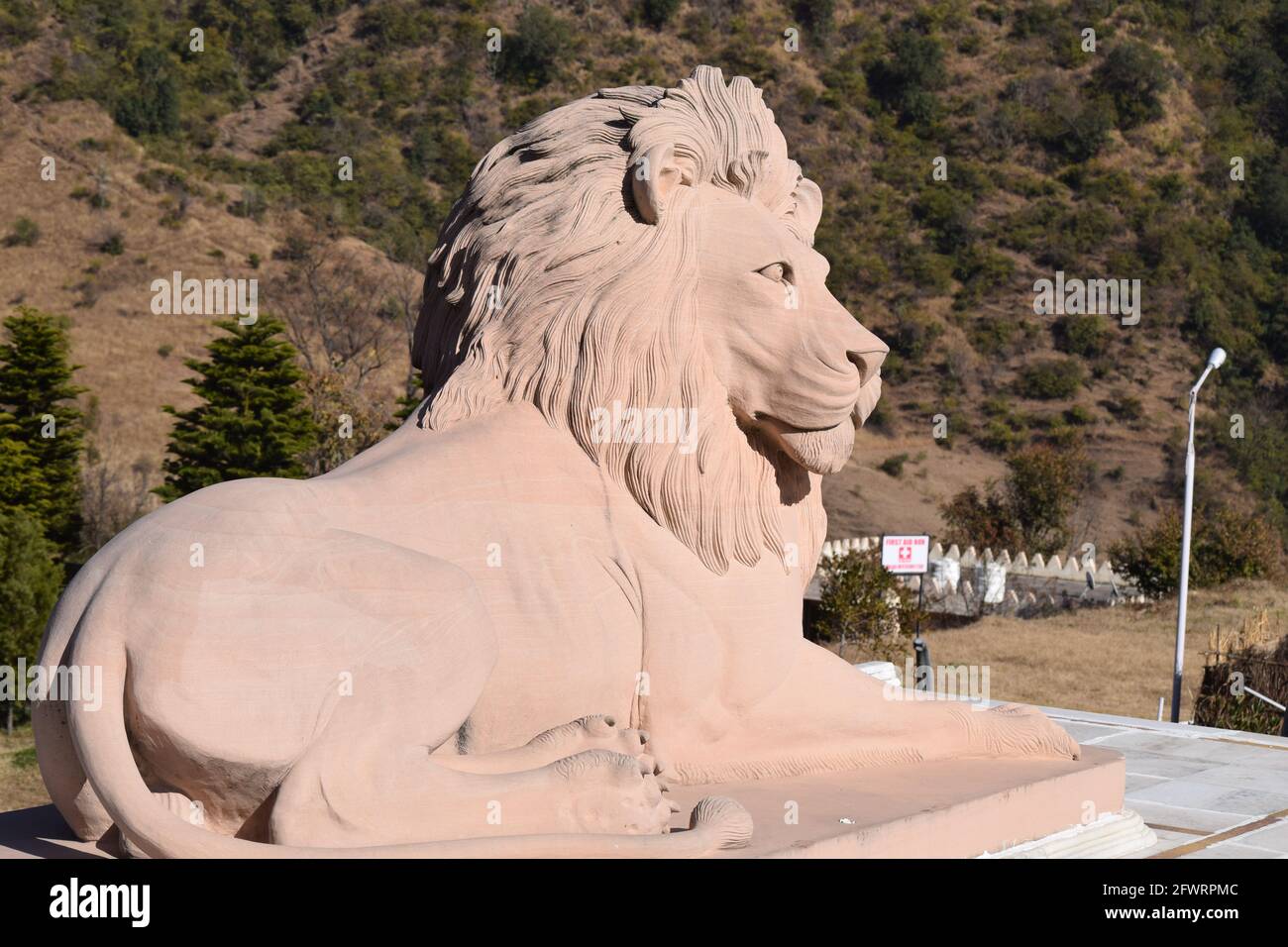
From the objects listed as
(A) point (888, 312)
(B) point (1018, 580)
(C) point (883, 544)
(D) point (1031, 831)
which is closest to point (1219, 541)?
(B) point (1018, 580)

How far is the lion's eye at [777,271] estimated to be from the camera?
4.25m

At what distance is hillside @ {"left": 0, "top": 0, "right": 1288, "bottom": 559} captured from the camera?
3659 cm

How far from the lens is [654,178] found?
4.11 meters

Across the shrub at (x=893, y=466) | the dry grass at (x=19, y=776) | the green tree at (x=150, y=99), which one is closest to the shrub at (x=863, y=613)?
the dry grass at (x=19, y=776)

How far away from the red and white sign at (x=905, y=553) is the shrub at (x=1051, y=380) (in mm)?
30223

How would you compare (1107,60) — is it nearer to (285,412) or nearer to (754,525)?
(285,412)

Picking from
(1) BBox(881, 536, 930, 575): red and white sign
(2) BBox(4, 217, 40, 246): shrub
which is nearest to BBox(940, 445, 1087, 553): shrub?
(1) BBox(881, 536, 930, 575): red and white sign

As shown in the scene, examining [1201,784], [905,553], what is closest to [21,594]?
[905,553]

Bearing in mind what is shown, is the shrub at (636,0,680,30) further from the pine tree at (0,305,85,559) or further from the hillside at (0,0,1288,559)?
the pine tree at (0,305,85,559)

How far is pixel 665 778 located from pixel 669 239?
1502 mm

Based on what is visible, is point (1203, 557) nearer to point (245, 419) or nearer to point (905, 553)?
point (905, 553)

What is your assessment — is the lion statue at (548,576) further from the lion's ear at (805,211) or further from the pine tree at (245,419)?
the pine tree at (245,419)

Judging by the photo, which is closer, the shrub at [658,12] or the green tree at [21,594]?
the green tree at [21,594]

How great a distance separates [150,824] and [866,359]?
7.67 feet
